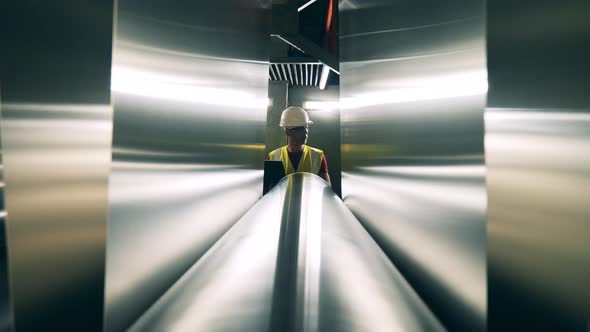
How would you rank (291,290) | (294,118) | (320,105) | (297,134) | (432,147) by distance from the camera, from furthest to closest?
(320,105) < (294,118) < (297,134) < (432,147) < (291,290)

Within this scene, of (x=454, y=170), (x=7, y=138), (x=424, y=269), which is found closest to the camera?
(x=7, y=138)

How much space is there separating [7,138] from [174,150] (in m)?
0.24

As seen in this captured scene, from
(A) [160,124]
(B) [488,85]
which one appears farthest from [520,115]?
(A) [160,124]

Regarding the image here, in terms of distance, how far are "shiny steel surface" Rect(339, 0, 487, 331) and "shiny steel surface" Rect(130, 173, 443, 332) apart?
0.18 ft

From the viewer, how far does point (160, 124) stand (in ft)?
1.32

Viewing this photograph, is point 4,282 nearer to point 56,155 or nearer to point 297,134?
point 56,155

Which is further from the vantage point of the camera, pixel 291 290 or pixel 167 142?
pixel 167 142

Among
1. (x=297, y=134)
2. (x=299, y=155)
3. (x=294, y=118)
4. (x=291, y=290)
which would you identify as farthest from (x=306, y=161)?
(x=291, y=290)

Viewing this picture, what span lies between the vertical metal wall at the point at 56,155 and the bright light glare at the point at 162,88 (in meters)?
0.02

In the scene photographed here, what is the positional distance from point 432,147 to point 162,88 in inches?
13.6

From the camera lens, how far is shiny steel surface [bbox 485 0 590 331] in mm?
255

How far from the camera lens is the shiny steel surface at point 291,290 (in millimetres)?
296

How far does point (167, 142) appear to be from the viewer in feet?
1.40

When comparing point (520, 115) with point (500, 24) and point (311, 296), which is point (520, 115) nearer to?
point (500, 24)
